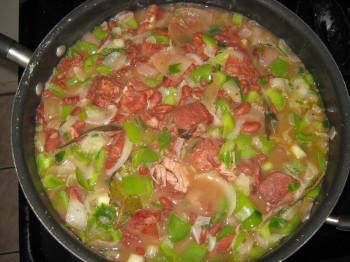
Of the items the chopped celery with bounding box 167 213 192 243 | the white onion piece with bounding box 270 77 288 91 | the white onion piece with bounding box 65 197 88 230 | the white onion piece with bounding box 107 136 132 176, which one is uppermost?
the white onion piece with bounding box 270 77 288 91

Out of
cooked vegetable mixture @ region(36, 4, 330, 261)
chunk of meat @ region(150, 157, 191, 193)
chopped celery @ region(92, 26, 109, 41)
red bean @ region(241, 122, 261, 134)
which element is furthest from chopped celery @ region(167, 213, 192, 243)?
chopped celery @ region(92, 26, 109, 41)

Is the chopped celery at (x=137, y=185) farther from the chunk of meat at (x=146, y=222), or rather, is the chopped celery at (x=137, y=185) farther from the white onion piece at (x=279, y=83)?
the white onion piece at (x=279, y=83)

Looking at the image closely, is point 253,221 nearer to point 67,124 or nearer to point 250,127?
point 250,127

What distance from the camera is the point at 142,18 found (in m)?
2.98

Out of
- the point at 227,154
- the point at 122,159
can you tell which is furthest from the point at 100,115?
the point at 227,154

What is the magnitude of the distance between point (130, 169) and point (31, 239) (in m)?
0.81

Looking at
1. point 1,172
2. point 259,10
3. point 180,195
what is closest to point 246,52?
point 259,10

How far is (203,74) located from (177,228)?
1035mm

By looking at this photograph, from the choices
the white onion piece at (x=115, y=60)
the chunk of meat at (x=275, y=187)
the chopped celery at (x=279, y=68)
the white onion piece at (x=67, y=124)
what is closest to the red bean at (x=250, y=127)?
the chunk of meat at (x=275, y=187)

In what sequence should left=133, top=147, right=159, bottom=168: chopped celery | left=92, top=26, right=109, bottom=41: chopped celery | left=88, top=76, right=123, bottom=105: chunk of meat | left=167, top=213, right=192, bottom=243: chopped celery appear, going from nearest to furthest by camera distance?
left=167, top=213, right=192, bottom=243: chopped celery → left=133, top=147, right=159, bottom=168: chopped celery → left=88, top=76, right=123, bottom=105: chunk of meat → left=92, top=26, right=109, bottom=41: chopped celery

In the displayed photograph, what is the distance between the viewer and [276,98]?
2707 mm

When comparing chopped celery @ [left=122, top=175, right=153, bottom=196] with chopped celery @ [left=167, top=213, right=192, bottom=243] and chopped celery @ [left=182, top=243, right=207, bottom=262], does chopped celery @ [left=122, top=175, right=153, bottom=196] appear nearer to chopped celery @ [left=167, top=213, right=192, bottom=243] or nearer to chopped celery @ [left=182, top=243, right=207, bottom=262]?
chopped celery @ [left=167, top=213, right=192, bottom=243]

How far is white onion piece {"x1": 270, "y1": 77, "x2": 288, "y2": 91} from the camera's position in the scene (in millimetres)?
2730

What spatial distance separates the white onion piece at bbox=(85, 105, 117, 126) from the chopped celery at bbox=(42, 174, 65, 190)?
43cm
